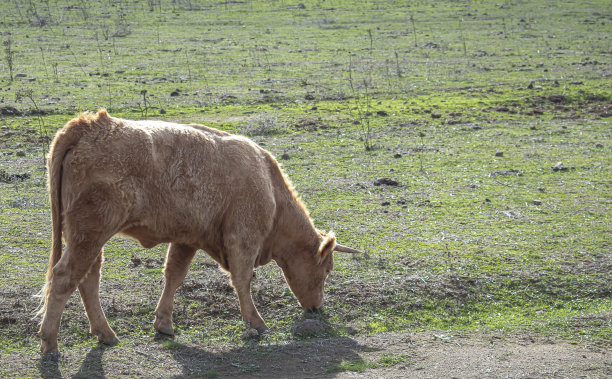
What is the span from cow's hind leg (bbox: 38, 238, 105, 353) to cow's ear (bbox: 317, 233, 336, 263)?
2.65m

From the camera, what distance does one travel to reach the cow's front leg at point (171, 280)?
771cm

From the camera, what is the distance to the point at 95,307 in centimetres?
729

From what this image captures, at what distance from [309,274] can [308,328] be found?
0.74 meters

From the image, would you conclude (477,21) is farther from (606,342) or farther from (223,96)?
(606,342)

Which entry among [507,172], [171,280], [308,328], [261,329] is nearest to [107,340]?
[171,280]

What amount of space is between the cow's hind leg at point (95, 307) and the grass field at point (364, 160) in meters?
0.14

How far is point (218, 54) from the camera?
2834cm

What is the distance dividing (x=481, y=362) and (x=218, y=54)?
22.9 metres

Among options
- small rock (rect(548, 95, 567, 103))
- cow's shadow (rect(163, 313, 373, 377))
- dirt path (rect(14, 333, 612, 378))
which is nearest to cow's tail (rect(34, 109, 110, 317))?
dirt path (rect(14, 333, 612, 378))

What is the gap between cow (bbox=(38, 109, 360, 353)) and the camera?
6617mm

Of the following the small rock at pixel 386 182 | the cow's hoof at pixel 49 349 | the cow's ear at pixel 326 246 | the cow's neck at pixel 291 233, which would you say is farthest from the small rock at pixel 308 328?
the small rock at pixel 386 182

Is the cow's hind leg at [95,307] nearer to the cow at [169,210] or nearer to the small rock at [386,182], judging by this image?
the cow at [169,210]

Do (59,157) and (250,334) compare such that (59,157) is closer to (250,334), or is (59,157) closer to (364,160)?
(250,334)

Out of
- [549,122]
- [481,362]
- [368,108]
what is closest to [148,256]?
[481,362]
